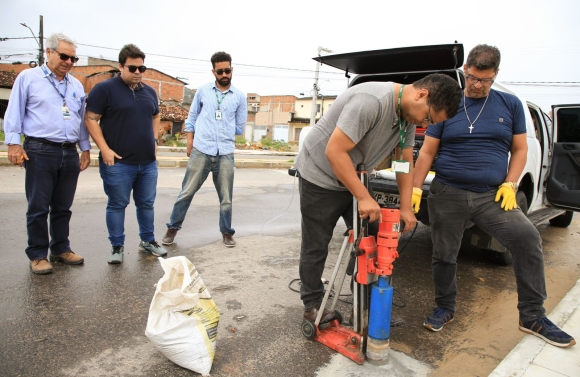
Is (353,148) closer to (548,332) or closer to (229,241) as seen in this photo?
(548,332)

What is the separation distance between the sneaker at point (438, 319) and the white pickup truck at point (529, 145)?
1.07 m

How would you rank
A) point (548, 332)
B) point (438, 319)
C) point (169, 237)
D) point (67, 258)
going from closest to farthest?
point (548, 332) < point (438, 319) < point (67, 258) < point (169, 237)

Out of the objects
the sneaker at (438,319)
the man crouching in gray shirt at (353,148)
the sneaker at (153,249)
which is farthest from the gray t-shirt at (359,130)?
the sneaker at (153,249)

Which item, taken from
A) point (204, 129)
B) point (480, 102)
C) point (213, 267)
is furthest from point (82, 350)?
point (480, 102)

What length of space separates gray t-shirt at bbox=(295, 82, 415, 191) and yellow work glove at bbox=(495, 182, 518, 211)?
724 millimetres

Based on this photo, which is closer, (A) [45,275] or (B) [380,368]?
(B) [380,368]

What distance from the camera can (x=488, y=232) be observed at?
9.73 feet

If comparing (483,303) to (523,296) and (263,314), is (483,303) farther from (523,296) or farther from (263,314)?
(263,314)

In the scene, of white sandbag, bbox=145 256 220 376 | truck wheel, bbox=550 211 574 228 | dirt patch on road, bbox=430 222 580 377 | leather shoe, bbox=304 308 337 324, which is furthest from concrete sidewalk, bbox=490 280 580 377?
truck wheel, bbox=550 211 574 228

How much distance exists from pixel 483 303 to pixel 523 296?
0.91 meters

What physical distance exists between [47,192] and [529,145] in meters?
4.75

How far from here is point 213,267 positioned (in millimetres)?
4035

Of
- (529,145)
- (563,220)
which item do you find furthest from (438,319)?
(563,220)

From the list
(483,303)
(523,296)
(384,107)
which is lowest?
(483,303)
